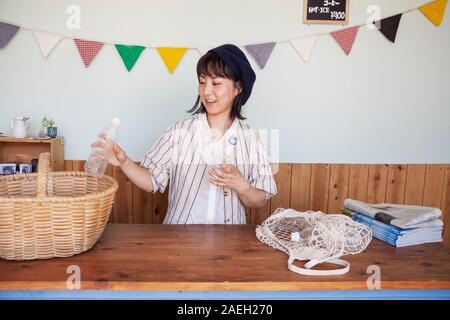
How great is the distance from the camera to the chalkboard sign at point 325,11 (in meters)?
2.58

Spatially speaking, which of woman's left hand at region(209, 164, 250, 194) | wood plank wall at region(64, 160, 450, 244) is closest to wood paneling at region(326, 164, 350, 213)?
wood plank wall at region(64, 160, 450, 244)

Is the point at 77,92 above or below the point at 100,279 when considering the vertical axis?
above

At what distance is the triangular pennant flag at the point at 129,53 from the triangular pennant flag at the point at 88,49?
0.13 meters

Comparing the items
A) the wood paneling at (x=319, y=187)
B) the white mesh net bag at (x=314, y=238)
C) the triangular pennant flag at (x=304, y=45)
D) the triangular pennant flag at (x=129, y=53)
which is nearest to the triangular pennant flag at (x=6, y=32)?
the triangular pennant flag at (x=129, y=53)

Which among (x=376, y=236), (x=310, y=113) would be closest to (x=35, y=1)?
(x=310, y=113)

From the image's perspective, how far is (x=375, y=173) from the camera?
9.25 feet

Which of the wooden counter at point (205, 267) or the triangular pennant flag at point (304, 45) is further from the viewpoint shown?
the triangular pennant flag at point (304, 45)

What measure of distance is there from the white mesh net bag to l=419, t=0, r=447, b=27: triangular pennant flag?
1.96 meters

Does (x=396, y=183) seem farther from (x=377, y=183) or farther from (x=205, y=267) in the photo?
(x=205, y=267)

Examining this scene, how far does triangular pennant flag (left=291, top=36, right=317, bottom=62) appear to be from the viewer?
2.60 metres

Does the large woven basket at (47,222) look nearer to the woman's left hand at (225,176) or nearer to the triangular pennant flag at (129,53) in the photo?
the woman's left hand at (225,176)

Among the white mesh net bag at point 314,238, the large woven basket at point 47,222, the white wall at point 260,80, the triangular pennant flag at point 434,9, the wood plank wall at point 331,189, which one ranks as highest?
the triangular pennant flag at point 434,9

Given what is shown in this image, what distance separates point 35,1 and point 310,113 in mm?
1932
